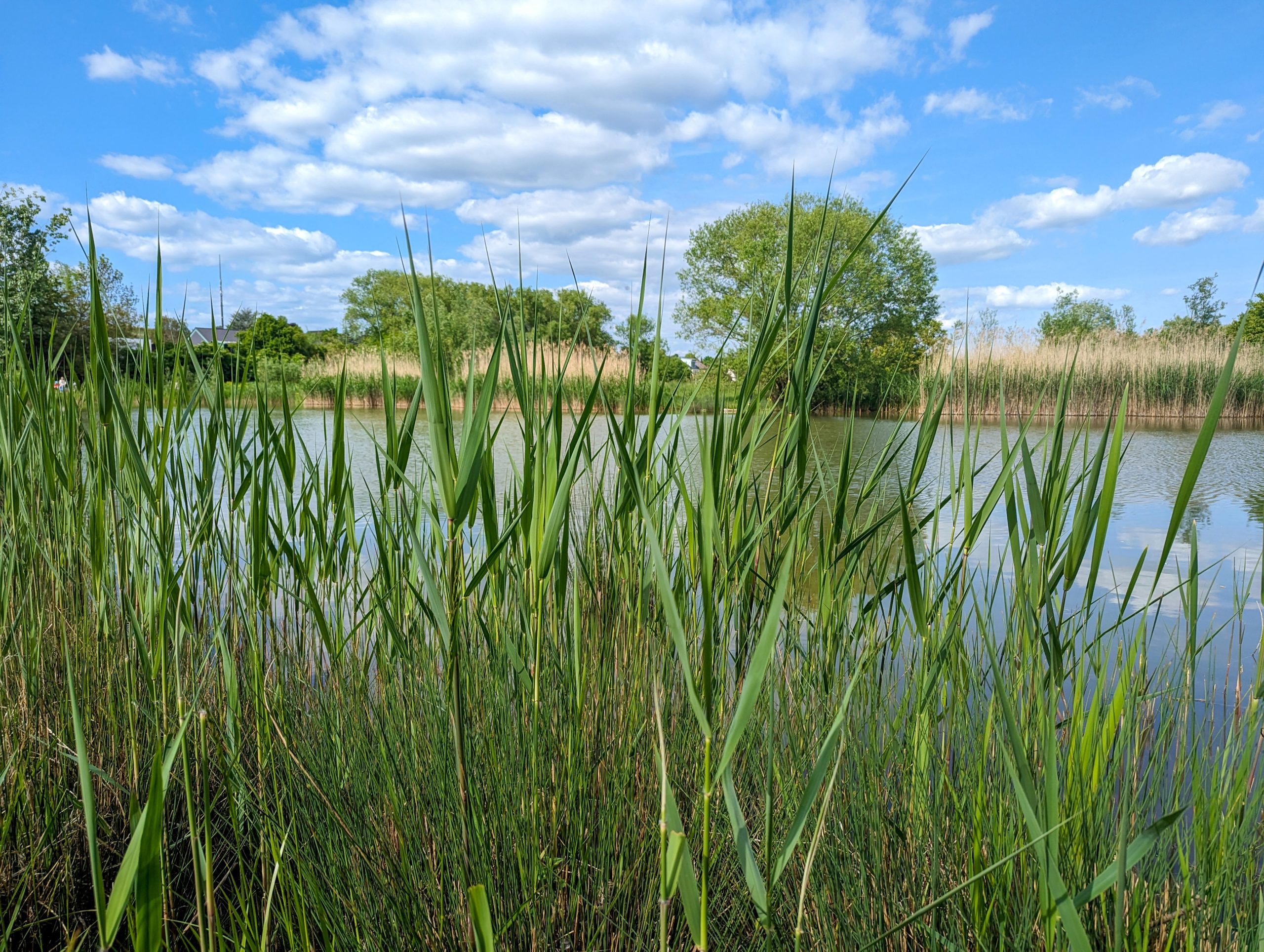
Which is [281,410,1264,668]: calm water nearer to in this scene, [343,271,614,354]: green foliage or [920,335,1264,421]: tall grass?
[343,271,614,354]: green foliage

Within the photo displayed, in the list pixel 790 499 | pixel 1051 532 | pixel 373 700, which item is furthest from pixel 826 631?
pixel 373 700

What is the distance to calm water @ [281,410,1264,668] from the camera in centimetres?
236

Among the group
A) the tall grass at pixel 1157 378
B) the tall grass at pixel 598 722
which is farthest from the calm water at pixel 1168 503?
the tall grass at pixel 1157 378

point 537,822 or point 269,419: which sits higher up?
point 269,419

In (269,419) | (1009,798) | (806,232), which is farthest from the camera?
(806,232)

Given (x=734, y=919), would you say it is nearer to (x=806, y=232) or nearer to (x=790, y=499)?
(x=790, y=499)

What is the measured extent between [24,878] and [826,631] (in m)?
1.13

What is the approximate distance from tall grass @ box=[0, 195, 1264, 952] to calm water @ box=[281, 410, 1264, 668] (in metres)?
0.15

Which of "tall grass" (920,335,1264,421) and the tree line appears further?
"tall grass" (920,335,1264,421)

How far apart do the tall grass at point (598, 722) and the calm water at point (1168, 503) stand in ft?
0.48

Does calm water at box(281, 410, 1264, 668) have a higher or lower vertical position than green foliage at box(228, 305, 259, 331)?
lower

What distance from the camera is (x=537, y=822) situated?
0.97 metres

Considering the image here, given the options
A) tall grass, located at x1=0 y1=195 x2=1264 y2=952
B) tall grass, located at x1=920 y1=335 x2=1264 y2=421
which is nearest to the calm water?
tall grass, located at x1=0 y1=195 x2=1264 y2=952

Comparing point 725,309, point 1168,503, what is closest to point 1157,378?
point 1168,503
